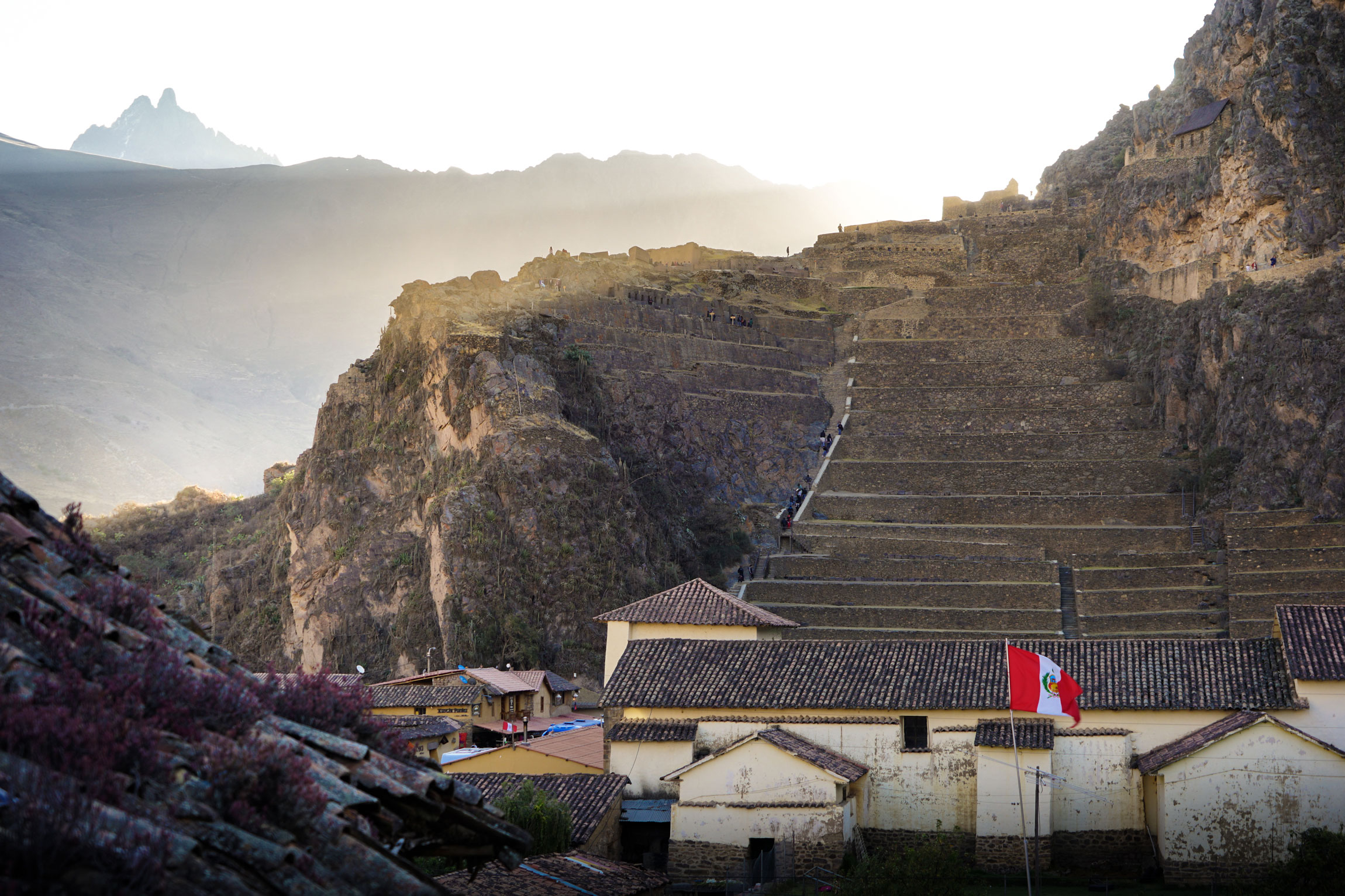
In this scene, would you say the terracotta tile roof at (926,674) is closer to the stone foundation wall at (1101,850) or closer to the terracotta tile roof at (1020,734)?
the terracotta tile roof at (1020,734)

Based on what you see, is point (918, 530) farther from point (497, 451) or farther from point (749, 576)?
point (497, 451)

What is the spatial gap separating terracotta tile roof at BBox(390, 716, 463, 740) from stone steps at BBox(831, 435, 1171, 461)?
25672 millimetres

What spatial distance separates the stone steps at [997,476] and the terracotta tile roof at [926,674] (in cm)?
2424

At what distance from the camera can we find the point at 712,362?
66438 mm

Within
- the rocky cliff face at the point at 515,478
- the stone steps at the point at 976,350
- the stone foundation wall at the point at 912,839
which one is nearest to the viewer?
the stone foundation wall at the point at 912,839

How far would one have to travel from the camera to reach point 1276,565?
4375 centimetres

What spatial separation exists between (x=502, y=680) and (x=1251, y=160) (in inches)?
1578

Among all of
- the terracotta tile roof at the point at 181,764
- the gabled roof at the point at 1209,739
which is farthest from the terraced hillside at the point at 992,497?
the terracotta tile roof at the point at 181,764

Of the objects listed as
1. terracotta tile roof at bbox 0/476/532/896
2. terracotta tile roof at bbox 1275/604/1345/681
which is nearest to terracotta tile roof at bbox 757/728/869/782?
terracotta tile roof at bbox 1275/604/1345/681

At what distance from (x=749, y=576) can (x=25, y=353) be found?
325ft

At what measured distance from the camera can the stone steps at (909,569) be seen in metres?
47.9

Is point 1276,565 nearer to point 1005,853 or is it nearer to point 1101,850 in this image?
point 1101,850

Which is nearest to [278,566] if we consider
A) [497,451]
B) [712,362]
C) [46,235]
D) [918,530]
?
[497,451]

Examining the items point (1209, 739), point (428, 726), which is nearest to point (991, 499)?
point (428, 726)
